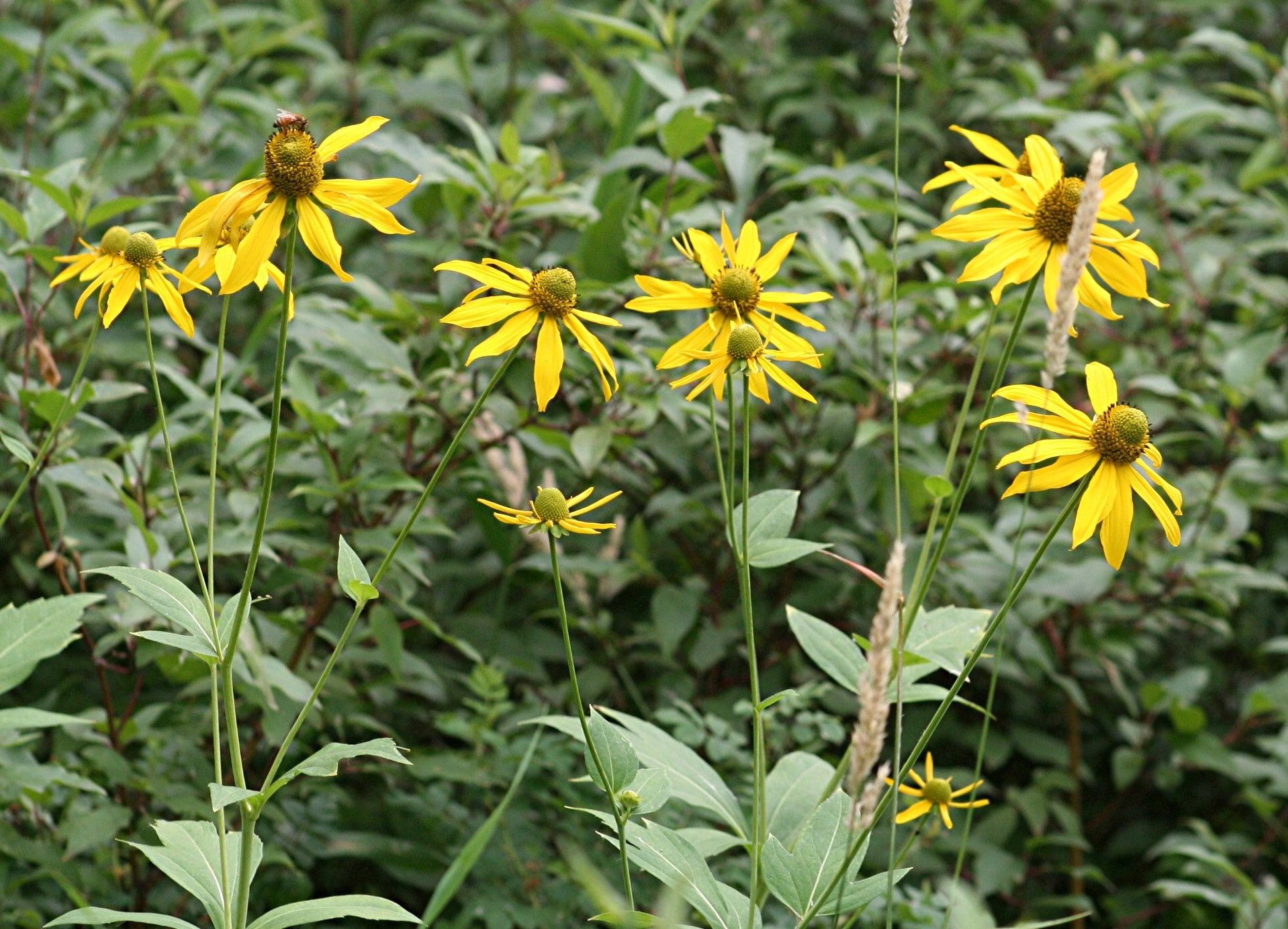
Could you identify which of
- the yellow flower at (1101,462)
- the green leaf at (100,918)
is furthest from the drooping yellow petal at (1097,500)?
the green leaf at (100,918)

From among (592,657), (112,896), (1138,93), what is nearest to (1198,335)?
(1138,93)

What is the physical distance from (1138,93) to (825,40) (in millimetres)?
891

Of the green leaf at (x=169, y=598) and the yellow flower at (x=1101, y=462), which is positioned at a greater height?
the yellow flower at (x=1101, y=462)

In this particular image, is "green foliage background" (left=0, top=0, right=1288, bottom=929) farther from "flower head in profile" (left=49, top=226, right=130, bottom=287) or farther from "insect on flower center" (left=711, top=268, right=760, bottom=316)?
"insect on flower center" (left=711, top=268, right=760, bottom=316)

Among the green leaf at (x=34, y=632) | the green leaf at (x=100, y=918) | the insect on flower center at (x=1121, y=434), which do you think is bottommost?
the green leaf at (x=34, y=632)

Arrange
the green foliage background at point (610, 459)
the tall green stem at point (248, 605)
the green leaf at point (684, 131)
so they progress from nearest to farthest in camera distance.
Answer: the tall green stem at point (248, 605)
the green foliage background at point (610, 459)
the green leaf at point (684, 131)

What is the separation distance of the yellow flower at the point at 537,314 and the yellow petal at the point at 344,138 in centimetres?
16

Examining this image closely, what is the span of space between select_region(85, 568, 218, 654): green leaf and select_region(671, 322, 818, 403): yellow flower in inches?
20.4

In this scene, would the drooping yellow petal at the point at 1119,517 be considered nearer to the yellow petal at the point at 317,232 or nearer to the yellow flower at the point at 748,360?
the yellow flower at the point at 748,360

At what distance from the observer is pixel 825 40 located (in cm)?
344

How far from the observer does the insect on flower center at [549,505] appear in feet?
3.67

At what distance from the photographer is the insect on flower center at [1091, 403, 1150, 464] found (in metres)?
1.09

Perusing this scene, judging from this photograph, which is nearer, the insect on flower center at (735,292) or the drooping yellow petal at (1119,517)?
the drooping yellow petal at (1119,517)

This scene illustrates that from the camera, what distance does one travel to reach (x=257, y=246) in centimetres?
100
